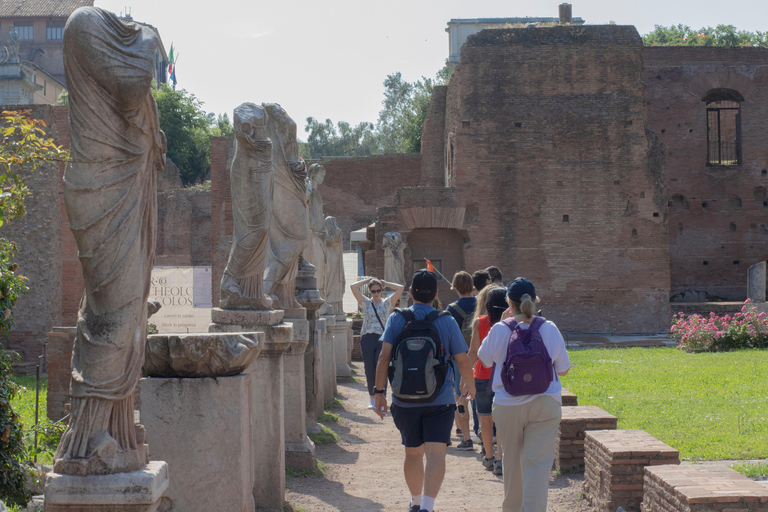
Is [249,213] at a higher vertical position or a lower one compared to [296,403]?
higher

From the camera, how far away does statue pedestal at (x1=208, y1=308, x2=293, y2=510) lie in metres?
4.91

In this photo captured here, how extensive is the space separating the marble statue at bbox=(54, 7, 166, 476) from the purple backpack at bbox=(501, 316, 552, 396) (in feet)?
6.81

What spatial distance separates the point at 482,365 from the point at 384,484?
3.97ft

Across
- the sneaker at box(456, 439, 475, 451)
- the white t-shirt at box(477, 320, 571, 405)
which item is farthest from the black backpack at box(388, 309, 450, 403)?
the sneaker at box(456, 439, 475, 451)

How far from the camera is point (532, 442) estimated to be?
14.3 ft

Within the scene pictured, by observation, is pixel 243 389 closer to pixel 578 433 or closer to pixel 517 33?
pixel 578 433

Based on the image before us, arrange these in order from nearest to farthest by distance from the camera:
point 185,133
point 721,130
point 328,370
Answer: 1. point 328,370
2. point 721,130
3. point 185,133

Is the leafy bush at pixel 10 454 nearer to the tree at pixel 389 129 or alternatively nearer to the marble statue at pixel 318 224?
the marble statue at pixel 318 224

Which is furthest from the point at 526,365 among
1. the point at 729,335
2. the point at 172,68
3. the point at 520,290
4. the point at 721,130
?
the point at 172,68

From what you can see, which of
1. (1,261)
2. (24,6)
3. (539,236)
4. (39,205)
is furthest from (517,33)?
(24,6)

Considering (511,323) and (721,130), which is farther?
(721,130)

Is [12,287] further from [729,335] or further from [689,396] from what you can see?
[729,335]

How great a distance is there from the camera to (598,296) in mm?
22297

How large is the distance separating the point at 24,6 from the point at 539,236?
45.9 meters
